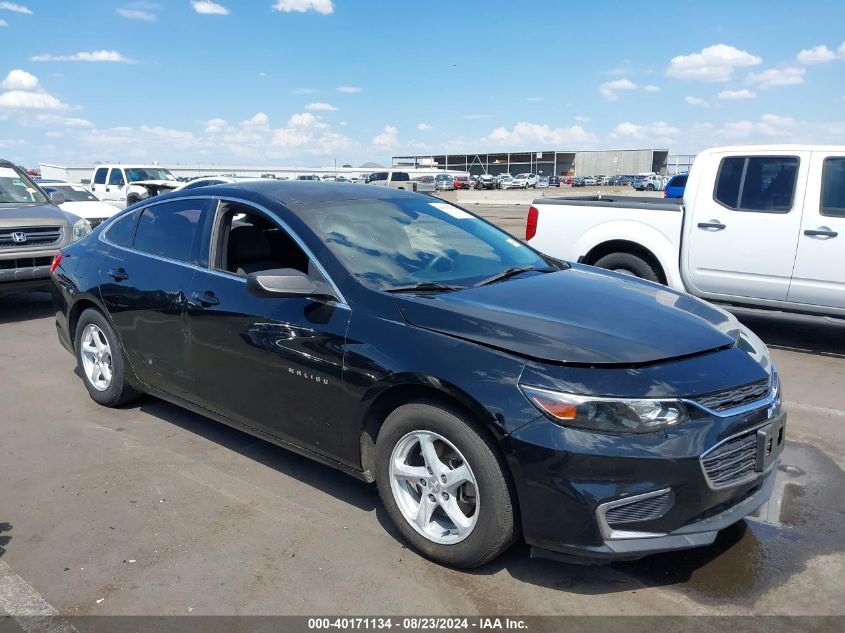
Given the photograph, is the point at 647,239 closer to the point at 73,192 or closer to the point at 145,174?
the point at 73,192

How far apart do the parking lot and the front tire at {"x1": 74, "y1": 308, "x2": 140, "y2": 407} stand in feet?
0.96

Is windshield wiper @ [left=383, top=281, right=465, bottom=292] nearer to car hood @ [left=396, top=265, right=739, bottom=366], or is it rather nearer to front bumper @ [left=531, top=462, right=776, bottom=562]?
car hood @ [left=396, top=265, right=739, bottom=366]

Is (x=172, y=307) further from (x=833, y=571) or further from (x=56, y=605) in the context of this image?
(x=833, y=571)

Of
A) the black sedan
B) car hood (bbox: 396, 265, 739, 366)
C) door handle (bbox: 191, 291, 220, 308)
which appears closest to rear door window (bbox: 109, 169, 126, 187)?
the black sedan

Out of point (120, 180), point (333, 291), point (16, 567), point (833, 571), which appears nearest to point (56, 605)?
point (16, 567)

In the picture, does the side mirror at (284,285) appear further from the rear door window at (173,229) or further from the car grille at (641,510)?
the car grille at (641,510)

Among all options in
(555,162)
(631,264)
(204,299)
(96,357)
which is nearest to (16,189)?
(96,357)

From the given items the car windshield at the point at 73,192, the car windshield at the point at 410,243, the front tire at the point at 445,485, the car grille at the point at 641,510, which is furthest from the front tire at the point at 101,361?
the car windshield at the point at 73,192

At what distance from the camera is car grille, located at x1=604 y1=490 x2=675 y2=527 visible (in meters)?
2.67

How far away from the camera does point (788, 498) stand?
3850 millimetres

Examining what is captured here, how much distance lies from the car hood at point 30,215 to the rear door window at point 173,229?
15.1 feet

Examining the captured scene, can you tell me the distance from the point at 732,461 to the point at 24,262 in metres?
8.36

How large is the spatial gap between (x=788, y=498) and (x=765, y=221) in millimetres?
3729

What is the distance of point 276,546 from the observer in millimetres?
3344
